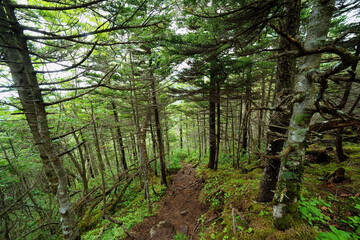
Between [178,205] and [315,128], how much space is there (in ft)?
24.9

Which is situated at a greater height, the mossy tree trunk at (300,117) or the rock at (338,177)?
the mossy tree trunk at (300,117)

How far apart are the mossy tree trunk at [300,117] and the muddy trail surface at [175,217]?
4.05 meters

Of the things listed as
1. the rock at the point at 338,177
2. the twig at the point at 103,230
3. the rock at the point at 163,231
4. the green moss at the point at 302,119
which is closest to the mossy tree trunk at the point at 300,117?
the green moss at the point at 302,119

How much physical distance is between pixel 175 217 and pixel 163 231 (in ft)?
3.49

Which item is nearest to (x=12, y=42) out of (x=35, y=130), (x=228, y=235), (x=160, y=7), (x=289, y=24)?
(x=35, y=130)

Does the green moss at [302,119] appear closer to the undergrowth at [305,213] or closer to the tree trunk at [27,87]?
the undergrowth at [305,213]

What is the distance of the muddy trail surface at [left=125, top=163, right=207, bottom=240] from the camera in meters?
5.41

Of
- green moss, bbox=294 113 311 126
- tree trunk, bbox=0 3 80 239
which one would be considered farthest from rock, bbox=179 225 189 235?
green moss, bbox=294 113 311 126

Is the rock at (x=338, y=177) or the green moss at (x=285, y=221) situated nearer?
the green moss at (x=285, y=221)

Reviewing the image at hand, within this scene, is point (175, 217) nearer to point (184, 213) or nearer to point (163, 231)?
point (184, 213)

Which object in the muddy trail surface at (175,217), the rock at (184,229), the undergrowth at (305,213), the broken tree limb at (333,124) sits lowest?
the muddy trail surface at (175,217)

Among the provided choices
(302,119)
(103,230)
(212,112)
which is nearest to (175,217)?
(103,230)

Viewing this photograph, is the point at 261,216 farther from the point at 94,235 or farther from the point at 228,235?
the point at 94,235

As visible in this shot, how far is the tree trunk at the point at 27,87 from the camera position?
2.17 meters
